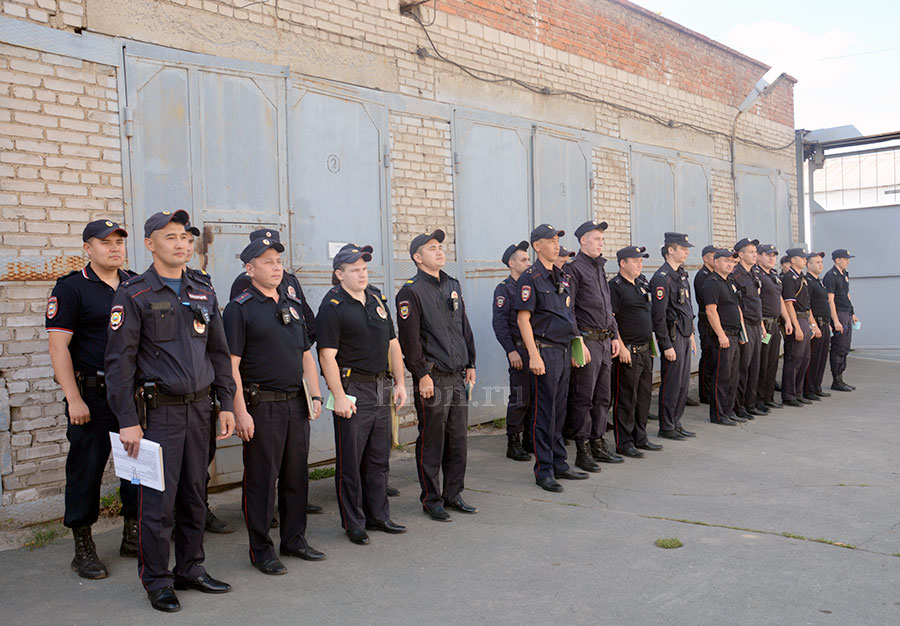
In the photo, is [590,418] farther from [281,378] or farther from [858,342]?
[858,342]

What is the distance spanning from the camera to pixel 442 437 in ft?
17.0

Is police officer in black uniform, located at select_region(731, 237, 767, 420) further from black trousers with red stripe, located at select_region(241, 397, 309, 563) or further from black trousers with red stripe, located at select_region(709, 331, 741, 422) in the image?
black trousers with red stripe, located at select_region(241, 397, 309, 563)

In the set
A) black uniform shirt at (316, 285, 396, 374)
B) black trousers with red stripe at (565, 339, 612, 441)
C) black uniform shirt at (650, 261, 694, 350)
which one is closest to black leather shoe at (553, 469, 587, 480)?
black trousers with red stripe at (565, 339, 612, 441)

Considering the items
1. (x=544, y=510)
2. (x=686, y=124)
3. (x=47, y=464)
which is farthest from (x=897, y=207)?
(x=47, y=464)

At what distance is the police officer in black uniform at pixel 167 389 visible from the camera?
3635mm

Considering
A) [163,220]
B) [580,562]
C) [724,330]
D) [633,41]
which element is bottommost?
[580,562]

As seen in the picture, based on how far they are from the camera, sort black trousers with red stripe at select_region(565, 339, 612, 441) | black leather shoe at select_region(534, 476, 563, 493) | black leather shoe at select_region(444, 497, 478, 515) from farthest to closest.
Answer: black trousers with red stripe at select_region(565, 339, 612, 441) → black leather shoe at select_region(534, 476, 563, 493) → black leather shoe at select_region(444, 497, 478, 515)

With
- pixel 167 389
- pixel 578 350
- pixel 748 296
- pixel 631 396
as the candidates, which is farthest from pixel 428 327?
pixel 748 296

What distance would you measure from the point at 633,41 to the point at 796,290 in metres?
4.06

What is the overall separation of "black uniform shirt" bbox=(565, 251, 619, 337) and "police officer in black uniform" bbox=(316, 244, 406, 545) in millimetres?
2183

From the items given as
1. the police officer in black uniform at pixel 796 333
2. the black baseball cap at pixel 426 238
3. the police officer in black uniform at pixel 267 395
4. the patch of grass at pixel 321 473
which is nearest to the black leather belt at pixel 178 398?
the police officer in black uniform at pixel 267 395

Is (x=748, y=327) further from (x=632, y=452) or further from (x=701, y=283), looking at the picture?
(x=632, y=452)

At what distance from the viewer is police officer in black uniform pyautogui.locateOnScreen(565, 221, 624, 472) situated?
6.35 m

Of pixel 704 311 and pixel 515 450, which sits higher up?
pixel 704 311
